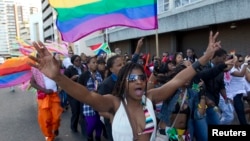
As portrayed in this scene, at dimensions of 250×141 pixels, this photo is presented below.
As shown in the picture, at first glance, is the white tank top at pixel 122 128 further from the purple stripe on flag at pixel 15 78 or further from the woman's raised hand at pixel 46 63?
the purple stripe on flag at pixel 15 78

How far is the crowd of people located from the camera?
2.44 metres

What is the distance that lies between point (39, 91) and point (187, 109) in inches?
132

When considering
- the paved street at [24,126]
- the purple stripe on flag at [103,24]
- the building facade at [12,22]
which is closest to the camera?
the purple stripe on flag at [103,24]

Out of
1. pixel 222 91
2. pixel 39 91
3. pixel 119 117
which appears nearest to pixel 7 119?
pixel 39 91

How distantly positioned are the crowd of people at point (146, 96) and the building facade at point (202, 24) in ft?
16.6

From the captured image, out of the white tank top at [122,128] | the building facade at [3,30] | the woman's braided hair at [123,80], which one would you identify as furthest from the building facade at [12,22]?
the white tank top at [122,128]

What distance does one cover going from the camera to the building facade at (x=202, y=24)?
12050 millimetres

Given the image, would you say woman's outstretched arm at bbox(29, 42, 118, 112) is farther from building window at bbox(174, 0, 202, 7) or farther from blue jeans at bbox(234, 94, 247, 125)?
building window at bbox(174, 0, 202, 7)

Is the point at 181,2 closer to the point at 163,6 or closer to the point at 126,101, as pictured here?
the point at 163,6

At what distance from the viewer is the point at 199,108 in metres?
4.25

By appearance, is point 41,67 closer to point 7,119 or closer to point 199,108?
point 199,108

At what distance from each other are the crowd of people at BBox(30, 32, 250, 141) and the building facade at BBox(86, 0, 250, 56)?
505 cm

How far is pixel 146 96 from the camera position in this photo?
2748 millimetres

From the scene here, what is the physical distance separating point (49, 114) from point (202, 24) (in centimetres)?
948
